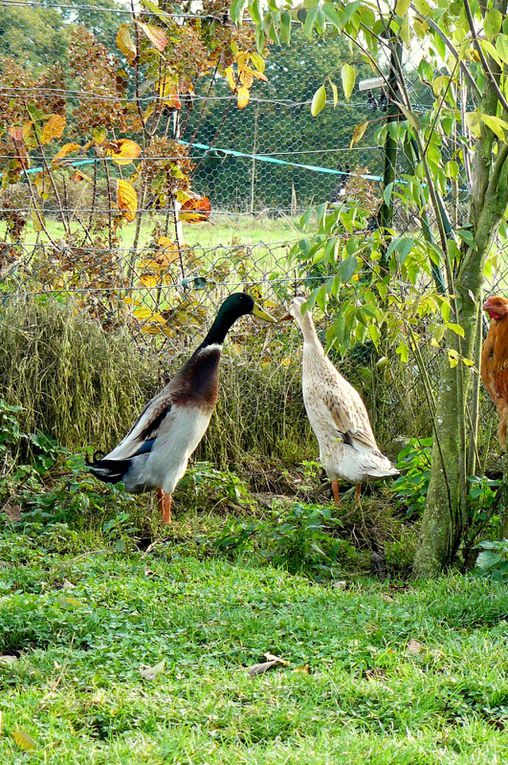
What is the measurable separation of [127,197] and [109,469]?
8.47 feet

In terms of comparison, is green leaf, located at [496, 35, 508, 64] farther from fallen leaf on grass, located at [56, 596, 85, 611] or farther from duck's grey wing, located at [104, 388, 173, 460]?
duck's grey wing, located at [104, 388, 173, 460]

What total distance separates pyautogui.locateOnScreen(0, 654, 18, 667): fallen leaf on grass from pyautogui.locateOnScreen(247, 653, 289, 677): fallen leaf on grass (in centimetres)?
91

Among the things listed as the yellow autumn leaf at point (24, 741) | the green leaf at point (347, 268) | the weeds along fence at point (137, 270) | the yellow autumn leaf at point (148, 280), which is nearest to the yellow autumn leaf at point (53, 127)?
the weeds along fence at point (137, 270)

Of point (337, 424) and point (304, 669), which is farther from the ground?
point (337, 424)

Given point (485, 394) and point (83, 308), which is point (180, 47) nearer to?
point (83, 308)

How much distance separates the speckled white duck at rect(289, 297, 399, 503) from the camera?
250 inches

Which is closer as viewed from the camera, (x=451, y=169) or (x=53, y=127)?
(x=451, y=169)

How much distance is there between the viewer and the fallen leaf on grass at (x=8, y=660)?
12.7 ft

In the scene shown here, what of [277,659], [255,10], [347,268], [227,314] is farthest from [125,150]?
[277,659]

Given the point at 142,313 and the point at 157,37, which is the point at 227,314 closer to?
the point at 142,313

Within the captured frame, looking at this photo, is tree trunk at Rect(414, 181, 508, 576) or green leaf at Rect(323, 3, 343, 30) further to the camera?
tree trunk at Rect(414, 181, 508, 576)

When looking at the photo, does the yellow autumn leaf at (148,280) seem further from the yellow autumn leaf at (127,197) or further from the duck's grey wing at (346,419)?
the duck's grey wing at (346,419)

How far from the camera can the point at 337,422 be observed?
6480 mm

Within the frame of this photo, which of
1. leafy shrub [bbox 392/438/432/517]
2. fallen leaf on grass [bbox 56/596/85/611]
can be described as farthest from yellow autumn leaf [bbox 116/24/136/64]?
fallen leaf on grass [bbox 56/596/85/611]
